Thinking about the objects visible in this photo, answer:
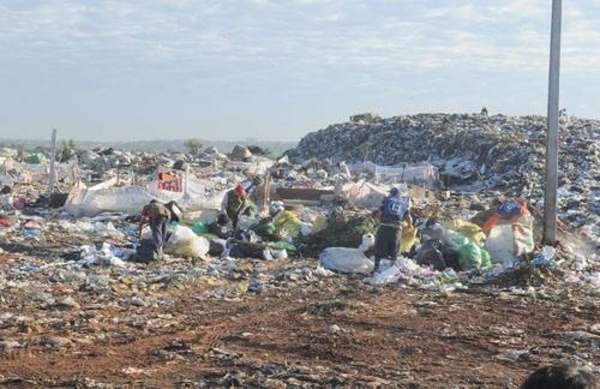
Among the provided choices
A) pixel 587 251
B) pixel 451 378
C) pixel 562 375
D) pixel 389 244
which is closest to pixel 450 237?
pixel 389 244

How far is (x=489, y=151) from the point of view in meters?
29.6

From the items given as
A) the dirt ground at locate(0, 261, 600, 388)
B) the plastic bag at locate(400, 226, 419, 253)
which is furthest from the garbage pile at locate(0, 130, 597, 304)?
the dirt ground at locate(0, 261, 600, 388)

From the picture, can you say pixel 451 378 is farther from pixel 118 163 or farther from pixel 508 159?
pixel 118 163

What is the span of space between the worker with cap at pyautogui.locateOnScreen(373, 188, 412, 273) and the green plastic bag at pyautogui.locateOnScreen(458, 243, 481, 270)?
0.93 meters

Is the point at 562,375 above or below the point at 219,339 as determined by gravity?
above

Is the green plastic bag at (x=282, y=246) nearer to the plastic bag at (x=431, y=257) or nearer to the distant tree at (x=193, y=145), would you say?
the plastic bag at (x=431, y=257)

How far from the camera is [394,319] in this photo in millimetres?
7570

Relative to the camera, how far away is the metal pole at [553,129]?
40.3ft

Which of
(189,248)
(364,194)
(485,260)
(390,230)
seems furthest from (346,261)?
(364,194)

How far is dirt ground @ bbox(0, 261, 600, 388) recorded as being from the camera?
5406 millimetres

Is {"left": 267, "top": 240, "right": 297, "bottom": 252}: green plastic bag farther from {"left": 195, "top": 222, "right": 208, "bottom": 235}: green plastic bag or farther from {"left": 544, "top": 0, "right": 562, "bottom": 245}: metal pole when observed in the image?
{"left": 544, "top": 0, "right": 562, "bottom": 245}: metal pole

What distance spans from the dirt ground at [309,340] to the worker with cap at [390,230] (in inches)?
61.5

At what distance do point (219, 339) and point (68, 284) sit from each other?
323cm

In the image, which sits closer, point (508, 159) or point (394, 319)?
point (394, 319)
